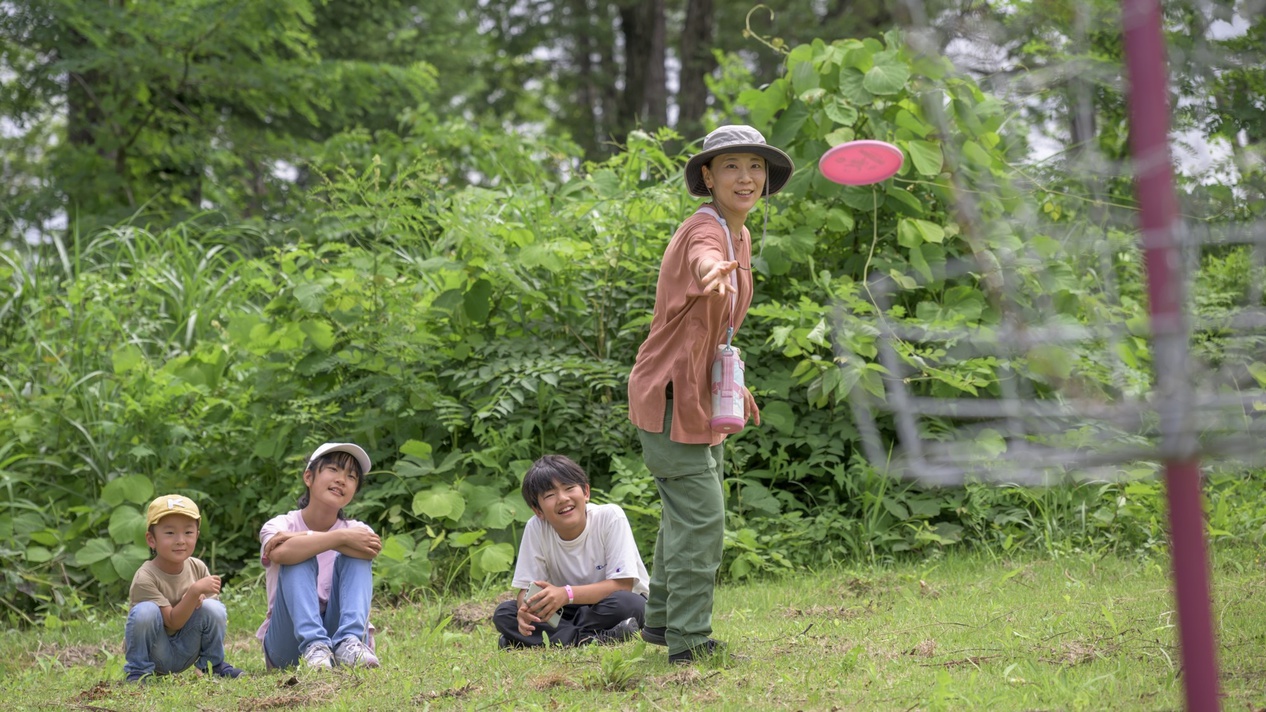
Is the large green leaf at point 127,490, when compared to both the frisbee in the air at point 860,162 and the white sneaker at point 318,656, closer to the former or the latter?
the white sneaker at point 318,656

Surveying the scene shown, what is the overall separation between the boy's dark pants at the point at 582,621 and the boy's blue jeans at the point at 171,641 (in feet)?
3.31

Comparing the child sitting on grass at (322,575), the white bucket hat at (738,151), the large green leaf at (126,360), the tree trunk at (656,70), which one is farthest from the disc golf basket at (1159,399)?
the tree trunk at (656,70)

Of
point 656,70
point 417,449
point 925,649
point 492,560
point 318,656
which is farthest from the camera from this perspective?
point 656,70

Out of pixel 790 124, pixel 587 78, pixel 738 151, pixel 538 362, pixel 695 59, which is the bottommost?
pixel 538 362

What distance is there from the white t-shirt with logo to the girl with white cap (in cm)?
73

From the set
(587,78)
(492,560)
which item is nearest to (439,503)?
(492,560)

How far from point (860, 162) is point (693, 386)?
157cm

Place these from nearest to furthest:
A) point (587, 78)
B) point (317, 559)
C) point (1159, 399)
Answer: point (1159, 399)
point (317, 559)
point (587, 78)

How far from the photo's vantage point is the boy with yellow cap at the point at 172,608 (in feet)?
13.2

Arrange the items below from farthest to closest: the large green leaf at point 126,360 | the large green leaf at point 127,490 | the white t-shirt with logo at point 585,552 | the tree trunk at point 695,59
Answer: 1. the tree trunk at point 695,59
2. the large green leaf at point 126,360
3. the large green leaf at point 127,490
4. the white t-shirt with logo at point 585,552

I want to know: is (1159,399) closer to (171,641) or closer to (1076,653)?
(1076,653)

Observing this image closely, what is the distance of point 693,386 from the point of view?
361 cm

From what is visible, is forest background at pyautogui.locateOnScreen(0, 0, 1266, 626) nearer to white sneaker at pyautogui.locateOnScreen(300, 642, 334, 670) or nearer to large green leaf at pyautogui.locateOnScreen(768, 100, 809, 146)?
large green leaf at pyautogui.locateOnScreen(768, 100, 809, 146)

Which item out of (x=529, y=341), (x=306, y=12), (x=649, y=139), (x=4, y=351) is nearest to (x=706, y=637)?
(x=529, y=341)
